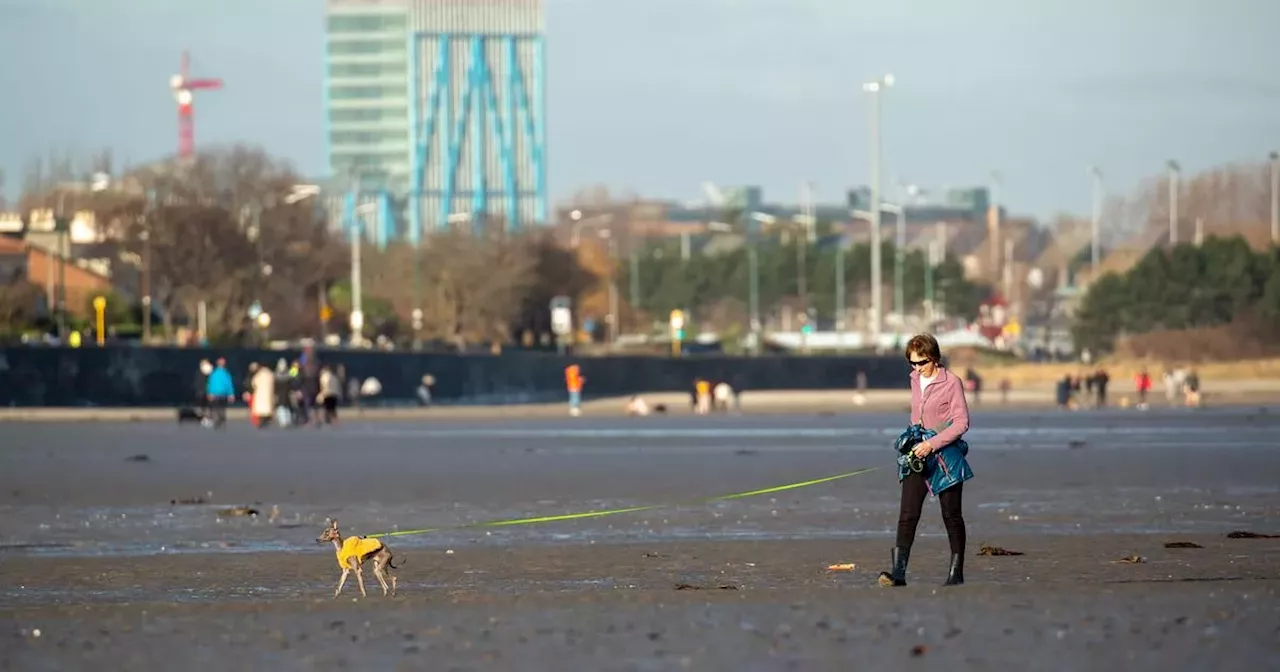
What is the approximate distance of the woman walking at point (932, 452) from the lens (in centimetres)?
1384

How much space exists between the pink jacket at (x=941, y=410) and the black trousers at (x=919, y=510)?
315mm

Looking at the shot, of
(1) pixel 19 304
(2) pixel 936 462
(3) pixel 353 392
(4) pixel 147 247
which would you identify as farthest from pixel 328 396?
(4) pixel 147 247

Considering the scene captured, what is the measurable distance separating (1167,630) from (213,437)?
34.5m

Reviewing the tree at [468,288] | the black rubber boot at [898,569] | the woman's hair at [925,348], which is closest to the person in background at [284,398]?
the black rubber boot at [898,569]

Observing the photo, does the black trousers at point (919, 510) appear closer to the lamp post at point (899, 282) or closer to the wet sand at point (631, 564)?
the wet sand at point (631, 564)

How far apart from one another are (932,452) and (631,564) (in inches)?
144

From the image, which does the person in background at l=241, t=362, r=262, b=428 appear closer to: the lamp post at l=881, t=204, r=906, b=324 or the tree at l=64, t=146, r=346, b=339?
the tree at l=64, t=146, r=346, b=339

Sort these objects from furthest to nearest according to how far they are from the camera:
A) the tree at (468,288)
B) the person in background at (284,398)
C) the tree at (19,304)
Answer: the tree at (468,288)
the tree at (19,304)
the person in background at (284,398)

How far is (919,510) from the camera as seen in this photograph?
1398cm

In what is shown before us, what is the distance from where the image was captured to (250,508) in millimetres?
23656

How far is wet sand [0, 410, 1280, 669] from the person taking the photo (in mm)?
11070

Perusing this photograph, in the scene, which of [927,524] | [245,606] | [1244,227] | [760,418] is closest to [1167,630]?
[245,606]

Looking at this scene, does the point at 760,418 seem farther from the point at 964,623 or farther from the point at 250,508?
the point at 964,623

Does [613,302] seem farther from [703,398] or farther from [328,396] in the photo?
[328,396]
